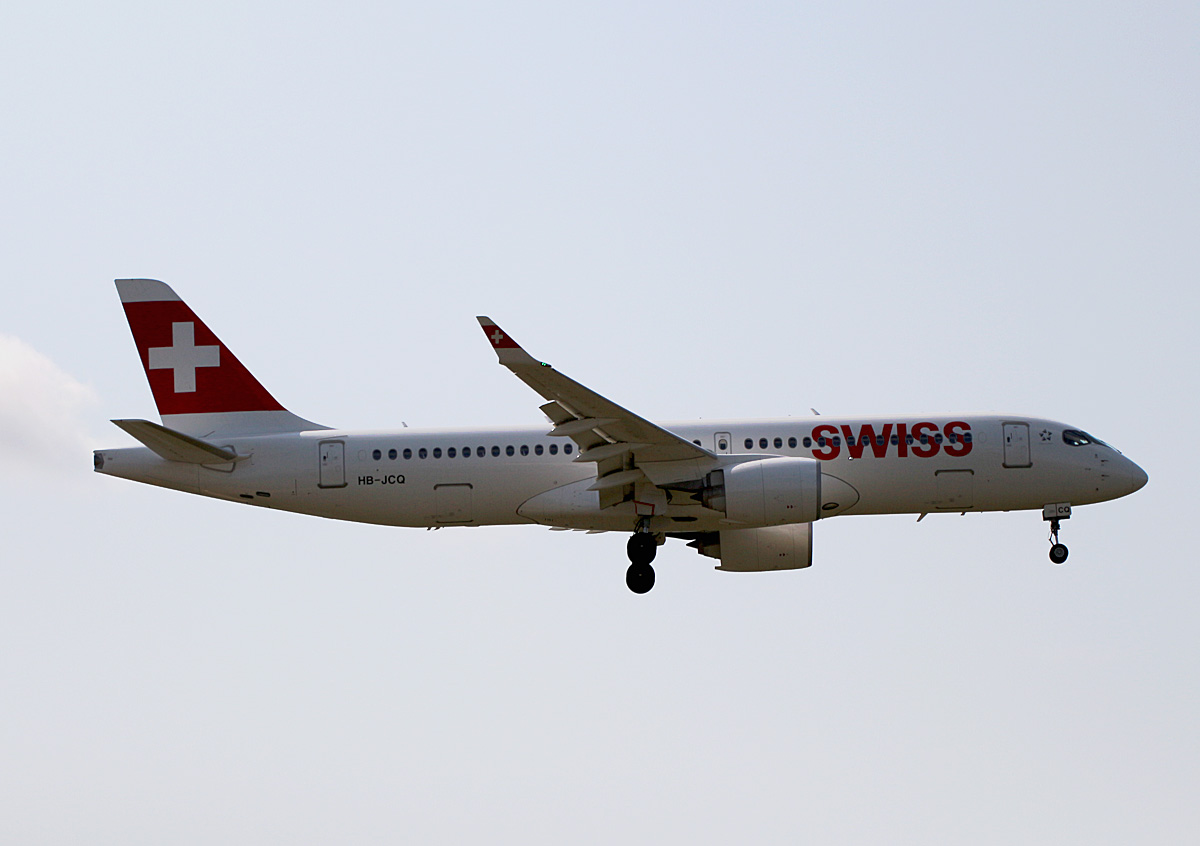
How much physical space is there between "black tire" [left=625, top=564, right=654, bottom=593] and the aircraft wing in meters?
1.71

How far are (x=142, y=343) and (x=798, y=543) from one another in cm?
1580

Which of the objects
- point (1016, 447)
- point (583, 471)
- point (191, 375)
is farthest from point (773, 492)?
point (191, 375)

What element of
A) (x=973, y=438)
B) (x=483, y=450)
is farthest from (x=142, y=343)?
(x=973, y=438)

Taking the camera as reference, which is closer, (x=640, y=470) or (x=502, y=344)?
(x=502, y=344)

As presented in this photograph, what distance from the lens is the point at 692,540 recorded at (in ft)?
117

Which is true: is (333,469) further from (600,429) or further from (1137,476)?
(1137,476)

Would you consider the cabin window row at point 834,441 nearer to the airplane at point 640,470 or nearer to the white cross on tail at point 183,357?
the airplane at point 640,470

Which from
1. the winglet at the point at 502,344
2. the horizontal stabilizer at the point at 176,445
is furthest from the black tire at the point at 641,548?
the horizontal stabilizer at the point at 176,445

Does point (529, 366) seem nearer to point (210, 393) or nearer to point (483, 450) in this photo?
point (483, 450)

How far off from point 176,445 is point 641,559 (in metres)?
10.3

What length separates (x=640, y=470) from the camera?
31.4m

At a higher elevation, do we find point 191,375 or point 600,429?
point 191,375

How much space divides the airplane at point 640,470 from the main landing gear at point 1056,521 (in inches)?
1.2

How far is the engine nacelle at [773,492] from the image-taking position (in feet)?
100.0
